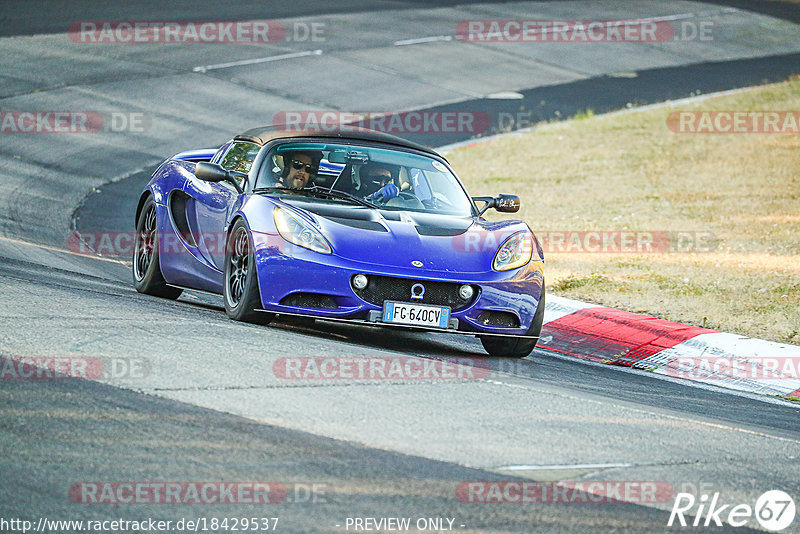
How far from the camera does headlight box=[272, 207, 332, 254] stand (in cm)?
793

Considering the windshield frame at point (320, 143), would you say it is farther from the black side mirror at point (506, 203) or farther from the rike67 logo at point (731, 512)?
the rike67 logo at point (731, 512)

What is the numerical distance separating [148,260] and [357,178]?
2131mm

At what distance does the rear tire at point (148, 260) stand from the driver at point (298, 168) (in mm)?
1508

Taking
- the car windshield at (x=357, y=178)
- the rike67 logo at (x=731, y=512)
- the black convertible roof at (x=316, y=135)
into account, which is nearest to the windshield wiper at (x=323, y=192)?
the car windshield at (x=357, y=178)

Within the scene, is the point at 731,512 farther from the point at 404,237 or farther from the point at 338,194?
the point at 338,194

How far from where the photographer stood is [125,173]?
56.0 feet

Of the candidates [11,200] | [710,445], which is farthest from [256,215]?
[11,200]

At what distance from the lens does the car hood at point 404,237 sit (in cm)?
794

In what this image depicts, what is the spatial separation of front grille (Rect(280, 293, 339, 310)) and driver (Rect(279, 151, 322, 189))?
119 centimetres

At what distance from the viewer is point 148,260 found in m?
10.0

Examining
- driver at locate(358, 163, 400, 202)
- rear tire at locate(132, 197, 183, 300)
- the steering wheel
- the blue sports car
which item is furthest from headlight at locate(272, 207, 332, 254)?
rear tire at locate(132, 197, 183, 300)

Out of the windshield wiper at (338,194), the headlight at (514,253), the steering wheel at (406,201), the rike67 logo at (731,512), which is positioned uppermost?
the windshield wiper at (338,194)

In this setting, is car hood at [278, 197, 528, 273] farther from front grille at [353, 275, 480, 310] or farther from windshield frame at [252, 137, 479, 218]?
windshield frame at [252, 137, 479, 218]

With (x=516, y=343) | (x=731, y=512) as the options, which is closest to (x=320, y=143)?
(x=516, y=343)
